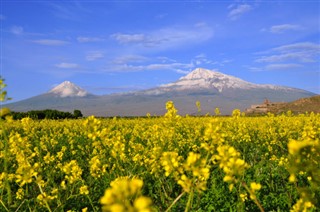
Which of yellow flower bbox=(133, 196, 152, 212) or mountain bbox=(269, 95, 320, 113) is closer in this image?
yellow flower bbox=(133, 196, 152, 212)

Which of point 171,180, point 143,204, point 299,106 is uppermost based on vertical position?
point 143,204

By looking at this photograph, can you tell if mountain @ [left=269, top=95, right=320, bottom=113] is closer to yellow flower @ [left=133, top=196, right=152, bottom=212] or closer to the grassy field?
the grassy field

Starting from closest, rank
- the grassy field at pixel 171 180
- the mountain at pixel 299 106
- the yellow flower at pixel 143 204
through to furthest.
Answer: the yellow flower at pixel 143 204 → the grassy field at pixel 171 180 → the mountain at pixel 299 106

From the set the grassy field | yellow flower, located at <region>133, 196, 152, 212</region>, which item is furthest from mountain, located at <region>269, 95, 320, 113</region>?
A: yellow flower, located at <region>133, 196, 152, 212</region>

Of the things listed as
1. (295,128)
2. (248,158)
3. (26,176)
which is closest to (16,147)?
(26,176)

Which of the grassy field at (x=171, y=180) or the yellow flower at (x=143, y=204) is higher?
the yellow flower at (x=143, y=204)

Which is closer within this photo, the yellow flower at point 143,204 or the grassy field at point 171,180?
the yellow flower at point 143,204

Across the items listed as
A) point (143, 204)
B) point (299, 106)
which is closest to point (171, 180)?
point (143, 204)

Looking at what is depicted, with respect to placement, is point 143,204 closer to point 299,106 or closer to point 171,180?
point 171,180

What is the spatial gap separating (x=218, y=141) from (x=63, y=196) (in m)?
4.09

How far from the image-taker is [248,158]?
944 centimetres

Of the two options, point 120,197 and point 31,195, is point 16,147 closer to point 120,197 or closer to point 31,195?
point 31,195

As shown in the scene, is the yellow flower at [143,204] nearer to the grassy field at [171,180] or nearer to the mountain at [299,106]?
the grassy field at [171,180]

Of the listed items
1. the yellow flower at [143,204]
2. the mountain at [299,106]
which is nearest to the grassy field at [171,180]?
the yellow flower at [143,204]
